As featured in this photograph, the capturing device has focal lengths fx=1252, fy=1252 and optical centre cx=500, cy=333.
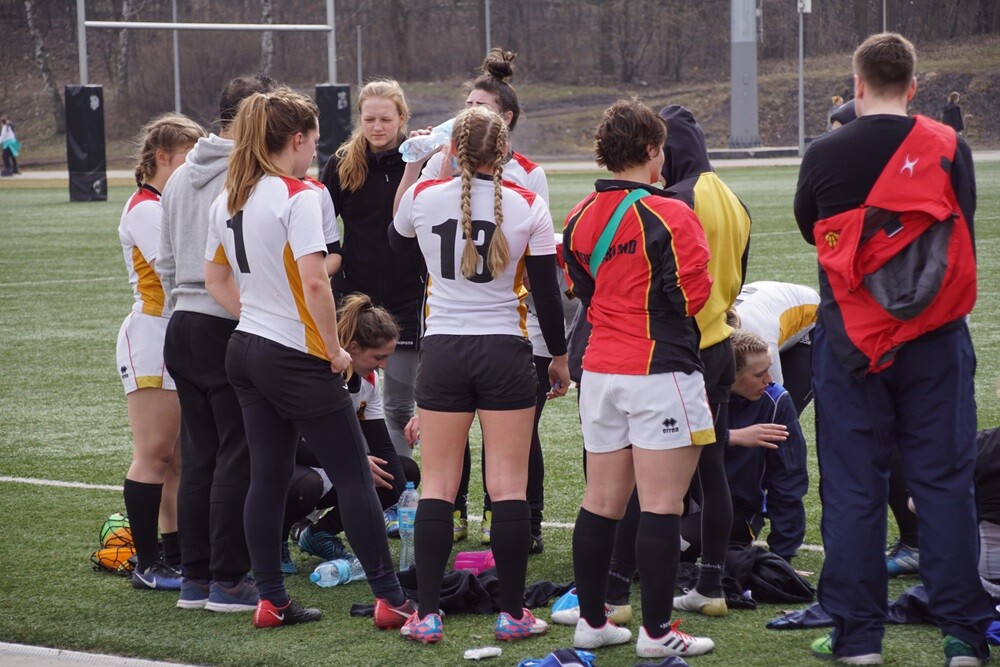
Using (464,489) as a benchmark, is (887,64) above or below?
above

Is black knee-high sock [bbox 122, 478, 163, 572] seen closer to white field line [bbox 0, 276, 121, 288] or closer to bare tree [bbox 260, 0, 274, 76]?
white field line [bbox 0, 276, 121, 288]

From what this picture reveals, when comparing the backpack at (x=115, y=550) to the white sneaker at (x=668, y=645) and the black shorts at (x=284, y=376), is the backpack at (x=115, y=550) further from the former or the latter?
the white sneaker at (x=668, y=645)

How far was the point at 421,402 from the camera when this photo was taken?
401 centimetres

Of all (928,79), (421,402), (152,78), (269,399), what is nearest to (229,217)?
(269,399)

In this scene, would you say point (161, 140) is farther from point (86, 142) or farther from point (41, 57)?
point (41, 57)

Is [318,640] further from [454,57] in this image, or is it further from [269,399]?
[454,57]

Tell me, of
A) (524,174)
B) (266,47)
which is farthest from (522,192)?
(266,47)

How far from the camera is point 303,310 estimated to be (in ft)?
13.1

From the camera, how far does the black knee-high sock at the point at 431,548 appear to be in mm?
3979

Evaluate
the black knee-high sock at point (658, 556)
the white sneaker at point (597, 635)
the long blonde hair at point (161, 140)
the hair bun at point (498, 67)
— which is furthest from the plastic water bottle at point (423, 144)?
the white sneaker at point (597, 635)

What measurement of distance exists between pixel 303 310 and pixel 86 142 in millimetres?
24666

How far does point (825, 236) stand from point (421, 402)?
1351 mm

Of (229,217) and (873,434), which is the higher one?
(229,217)

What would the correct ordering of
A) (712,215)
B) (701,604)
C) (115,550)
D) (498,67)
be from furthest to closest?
(498,67)
(115,550)
(701,604)
(712,215)
